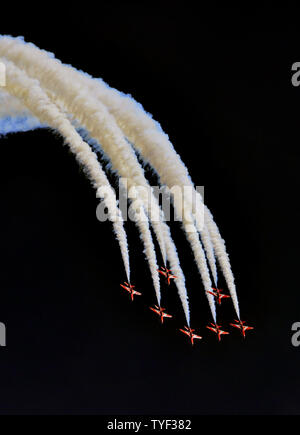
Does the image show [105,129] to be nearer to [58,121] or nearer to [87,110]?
[87,110]

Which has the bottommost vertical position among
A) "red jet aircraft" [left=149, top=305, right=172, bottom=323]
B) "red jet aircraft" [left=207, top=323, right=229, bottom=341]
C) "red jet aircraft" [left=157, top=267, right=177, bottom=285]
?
"red jet aircraft" [left=207, top=323, right=229, bottom=341]

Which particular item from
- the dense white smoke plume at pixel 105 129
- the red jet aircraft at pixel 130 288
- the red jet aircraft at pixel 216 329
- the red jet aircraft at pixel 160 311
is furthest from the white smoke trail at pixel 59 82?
the red jet aircraft at pixel 216 329

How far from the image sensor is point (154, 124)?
64.1 feet

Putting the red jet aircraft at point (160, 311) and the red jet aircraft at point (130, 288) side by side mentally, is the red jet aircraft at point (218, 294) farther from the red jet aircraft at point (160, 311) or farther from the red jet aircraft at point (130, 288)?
the red jet aircraft at point (130, 288)

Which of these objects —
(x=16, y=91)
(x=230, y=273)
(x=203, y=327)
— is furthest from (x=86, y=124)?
(x=203, y=327)

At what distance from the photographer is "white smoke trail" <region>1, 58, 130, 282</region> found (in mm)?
17125

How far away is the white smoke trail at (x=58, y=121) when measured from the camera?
17125mm

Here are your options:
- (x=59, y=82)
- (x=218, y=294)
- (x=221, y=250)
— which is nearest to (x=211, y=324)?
(x=218, y=294)

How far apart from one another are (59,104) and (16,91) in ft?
4.98

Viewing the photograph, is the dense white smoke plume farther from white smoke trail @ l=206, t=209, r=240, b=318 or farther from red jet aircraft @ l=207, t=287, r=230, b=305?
red jet aircraft @ l=207, t=287, r=230, b=305

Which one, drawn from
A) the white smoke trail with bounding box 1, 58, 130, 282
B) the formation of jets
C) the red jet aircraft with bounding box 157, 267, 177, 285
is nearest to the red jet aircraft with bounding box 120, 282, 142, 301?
the formation of jets

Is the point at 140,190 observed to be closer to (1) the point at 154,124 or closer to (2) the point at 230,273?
(1) the point at 154,124

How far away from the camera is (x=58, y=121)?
1769 centimetres

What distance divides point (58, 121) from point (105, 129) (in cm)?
169
